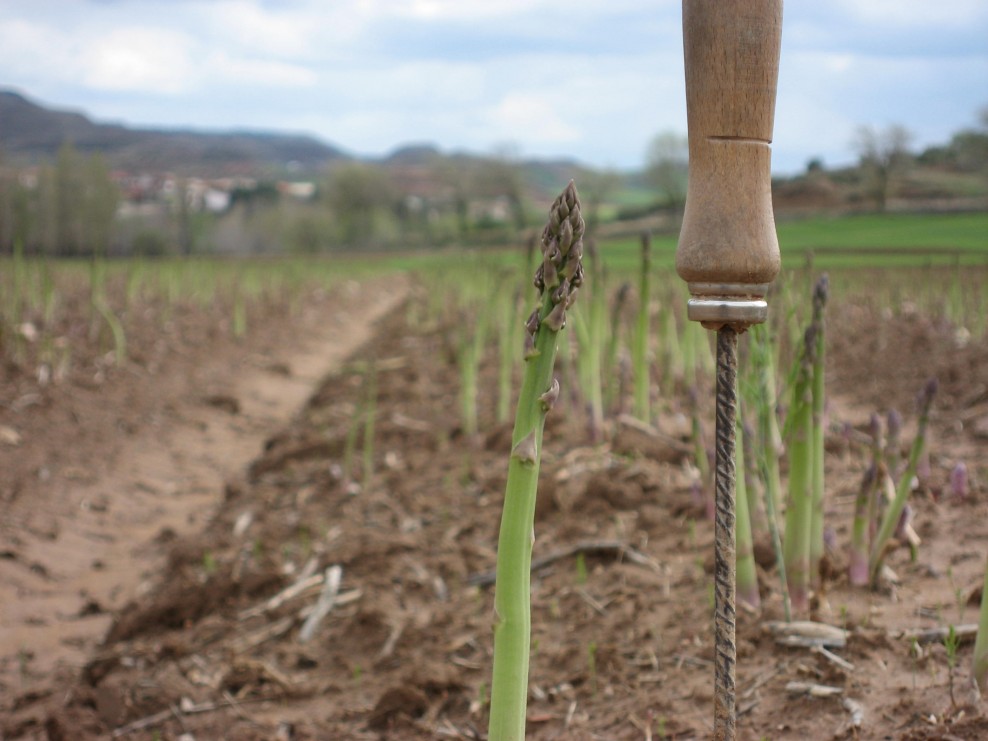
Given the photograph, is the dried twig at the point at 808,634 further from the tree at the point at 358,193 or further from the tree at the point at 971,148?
the tree at the point at 358,193

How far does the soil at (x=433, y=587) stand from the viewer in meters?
2.20

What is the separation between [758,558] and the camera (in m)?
2.72

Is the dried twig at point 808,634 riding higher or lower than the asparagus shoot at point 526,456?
lower

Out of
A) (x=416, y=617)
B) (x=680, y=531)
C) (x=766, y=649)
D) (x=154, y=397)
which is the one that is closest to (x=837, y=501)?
(x=680, y=531)

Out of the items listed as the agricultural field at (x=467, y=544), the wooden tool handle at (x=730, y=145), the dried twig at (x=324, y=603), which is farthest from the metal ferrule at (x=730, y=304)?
the dried twig at (x=324, y=603)

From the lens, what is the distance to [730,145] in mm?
1288

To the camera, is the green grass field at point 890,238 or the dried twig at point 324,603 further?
the green grass field at point 890,238

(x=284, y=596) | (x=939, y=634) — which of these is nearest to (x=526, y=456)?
(x=939, y=634)

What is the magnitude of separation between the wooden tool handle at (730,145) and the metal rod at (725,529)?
11 cm

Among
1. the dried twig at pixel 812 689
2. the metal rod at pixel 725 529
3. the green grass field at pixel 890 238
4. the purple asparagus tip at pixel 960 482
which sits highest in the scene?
the green grass field at pixel 890 238

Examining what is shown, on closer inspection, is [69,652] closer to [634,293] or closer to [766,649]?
[766,649]

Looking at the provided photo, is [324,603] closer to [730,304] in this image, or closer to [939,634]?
[939,634]

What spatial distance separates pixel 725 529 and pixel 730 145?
578 millimetres

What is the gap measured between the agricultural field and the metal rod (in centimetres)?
57
